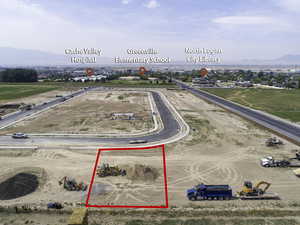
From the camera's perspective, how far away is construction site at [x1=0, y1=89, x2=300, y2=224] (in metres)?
20.7

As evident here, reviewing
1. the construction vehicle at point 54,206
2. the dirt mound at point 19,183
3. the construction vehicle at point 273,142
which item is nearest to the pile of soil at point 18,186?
the dirt mound at point 19,183

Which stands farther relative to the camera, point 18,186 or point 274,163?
point 274,163

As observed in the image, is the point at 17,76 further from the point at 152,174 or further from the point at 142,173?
the point at 152,174

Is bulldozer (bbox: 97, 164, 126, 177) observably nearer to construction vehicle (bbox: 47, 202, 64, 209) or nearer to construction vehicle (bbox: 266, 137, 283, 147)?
construction vehicle (bbox: 47, 202, 64, 209)

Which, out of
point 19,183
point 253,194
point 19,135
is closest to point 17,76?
point 19,135

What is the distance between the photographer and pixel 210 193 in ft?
69.3

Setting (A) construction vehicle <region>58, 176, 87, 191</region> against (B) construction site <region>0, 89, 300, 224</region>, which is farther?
(A) construction vehicle <region>58, 176, 87, 191</region>

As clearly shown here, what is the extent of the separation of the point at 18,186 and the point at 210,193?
2019 centimetres

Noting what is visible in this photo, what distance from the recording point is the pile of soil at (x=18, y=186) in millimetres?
21484

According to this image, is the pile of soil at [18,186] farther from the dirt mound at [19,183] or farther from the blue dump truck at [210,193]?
the blue dump truck at [210,193]

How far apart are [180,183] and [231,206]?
5.94 metres

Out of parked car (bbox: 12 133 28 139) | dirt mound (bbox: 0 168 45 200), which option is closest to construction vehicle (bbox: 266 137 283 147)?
dirt mound (bbox: 0 168 45 200)

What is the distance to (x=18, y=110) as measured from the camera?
6172 centimetres

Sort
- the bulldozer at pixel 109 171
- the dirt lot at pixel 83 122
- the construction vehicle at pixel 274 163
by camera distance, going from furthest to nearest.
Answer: the dirt lot at pixel 83 122 < the construction vehicle at pixel 274 163 < the bulldozer at pixel 109 171
